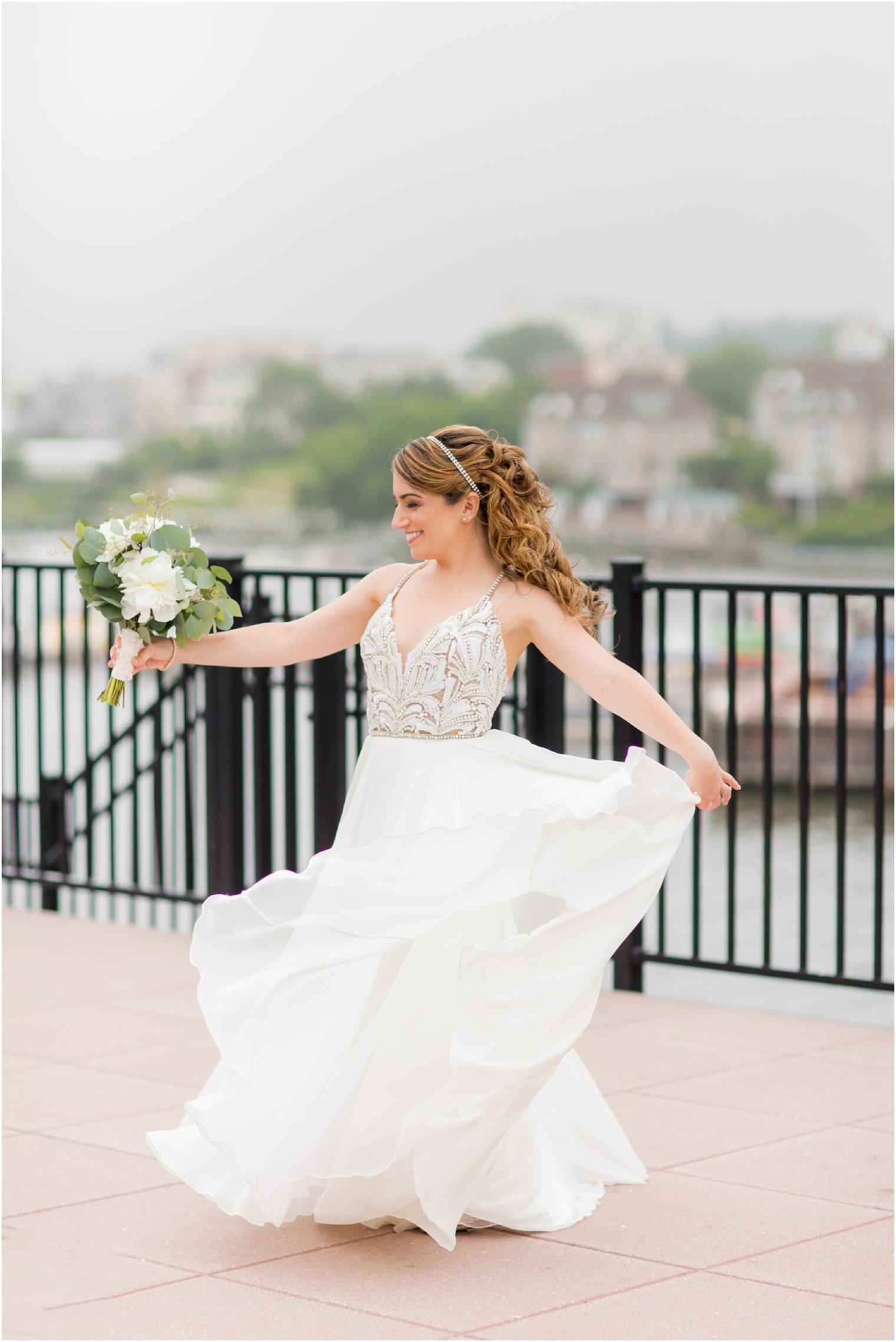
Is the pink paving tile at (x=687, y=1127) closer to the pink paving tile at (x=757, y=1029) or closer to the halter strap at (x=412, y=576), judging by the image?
the pink paving tile at (x=757, y=1029)

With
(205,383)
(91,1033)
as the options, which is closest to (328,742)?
(91,1033)

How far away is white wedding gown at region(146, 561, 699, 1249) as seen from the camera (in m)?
3.04

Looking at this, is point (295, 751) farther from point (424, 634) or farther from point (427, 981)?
point (427, 981)

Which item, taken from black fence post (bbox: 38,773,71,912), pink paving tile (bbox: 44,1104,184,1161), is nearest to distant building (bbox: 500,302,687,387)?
black fence post (bbox: 38,773,71,912)

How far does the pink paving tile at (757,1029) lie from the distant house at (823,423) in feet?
342

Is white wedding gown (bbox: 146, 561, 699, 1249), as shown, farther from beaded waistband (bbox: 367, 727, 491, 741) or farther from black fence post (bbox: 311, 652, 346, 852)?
black fence post (bbox: 311, 652, 346, 852)

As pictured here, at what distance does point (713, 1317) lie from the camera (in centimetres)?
286

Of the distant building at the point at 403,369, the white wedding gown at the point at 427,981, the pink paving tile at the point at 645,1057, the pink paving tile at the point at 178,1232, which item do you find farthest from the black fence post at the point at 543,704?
the distant building at the point at 403,369

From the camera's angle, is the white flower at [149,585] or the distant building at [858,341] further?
the distant building at [858,341]

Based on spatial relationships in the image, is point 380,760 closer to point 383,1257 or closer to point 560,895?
point 560,895

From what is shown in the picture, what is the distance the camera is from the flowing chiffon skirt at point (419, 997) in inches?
120

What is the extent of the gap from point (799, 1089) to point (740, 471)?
10704 cm

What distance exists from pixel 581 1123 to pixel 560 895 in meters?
0.76

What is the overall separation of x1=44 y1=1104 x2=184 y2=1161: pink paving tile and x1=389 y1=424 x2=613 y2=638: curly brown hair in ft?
5.54
